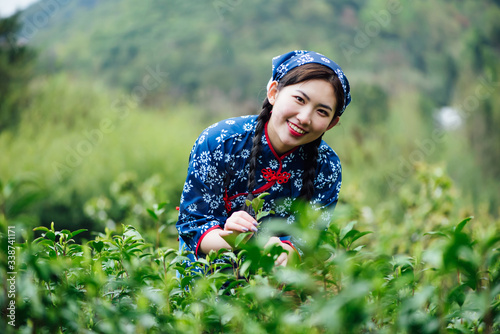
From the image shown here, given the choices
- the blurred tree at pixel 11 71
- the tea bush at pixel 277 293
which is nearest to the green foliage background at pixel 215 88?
the blurred tree at pixel 11 71

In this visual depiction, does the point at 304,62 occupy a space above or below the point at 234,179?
above

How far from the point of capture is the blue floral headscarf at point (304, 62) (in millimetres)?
1638

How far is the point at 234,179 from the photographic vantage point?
176cm

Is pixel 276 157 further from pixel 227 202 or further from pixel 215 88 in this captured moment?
pixel 215 88

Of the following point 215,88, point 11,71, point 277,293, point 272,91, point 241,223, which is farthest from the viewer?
point 215,88

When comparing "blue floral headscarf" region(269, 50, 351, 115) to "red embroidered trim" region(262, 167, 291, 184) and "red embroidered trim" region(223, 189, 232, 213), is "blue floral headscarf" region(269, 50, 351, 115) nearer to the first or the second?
"red embroidered trim" region(262, 167, 291, 184)

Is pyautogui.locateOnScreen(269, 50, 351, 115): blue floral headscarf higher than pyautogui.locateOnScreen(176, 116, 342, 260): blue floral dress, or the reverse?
pyautogui.locateOnScreen(269, 50, 351, 115): blue floral headscarf

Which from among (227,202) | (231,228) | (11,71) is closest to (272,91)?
(227,202)

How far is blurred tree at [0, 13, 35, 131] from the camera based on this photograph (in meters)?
5.69

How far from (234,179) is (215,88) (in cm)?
523

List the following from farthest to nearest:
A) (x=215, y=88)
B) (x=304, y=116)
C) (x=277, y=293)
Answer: (x=215, y=88) < (x=304, y=116) < (x=277, y=293)

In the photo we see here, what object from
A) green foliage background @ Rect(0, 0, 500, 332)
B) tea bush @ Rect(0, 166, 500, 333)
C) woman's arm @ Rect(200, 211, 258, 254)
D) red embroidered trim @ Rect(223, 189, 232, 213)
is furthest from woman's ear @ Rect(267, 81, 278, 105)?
green foliage background @ Rect(0, 0, 500, 332)

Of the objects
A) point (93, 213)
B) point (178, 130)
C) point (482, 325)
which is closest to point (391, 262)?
point (482, 325)

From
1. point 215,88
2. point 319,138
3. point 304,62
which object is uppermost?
point 304,62
